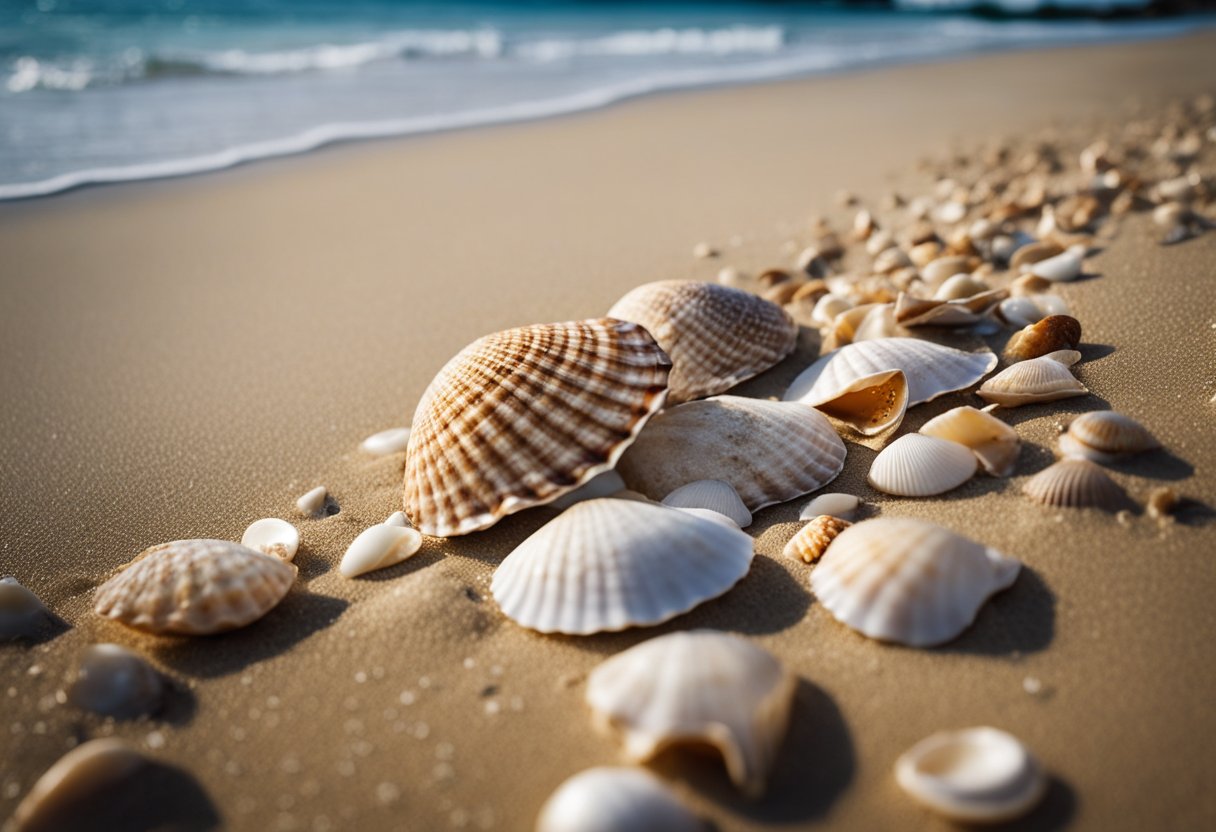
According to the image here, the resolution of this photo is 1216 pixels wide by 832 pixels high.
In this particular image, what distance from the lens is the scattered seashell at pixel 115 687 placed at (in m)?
1.83

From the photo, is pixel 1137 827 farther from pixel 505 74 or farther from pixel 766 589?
pixel 505 74

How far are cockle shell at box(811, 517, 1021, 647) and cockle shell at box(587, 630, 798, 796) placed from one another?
29 centimetres

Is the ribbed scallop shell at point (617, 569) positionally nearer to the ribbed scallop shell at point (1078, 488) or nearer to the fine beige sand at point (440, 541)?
the fine beige sand at point (440, 541)

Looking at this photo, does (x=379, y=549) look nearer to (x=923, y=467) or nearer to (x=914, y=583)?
(x=914, y=583)

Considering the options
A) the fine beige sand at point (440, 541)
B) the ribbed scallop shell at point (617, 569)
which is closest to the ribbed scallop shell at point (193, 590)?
the fine beige sand at point (440, 541)

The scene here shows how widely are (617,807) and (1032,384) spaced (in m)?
1.92

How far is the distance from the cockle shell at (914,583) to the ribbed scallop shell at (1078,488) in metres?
0.30

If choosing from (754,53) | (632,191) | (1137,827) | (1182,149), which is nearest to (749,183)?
(632,191)

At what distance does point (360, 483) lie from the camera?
9.12ft

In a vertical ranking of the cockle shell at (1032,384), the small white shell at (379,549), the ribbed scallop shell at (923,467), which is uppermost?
the cockle shell at (1032,384)

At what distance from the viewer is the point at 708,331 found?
3.11 m

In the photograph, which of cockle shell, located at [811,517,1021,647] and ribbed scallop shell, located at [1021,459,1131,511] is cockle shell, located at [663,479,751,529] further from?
Answer: ribbed scallop shell, located at [1021,459,1131,511]

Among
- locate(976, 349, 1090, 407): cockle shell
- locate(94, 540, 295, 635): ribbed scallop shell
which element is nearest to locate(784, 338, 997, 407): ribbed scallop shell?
locate(976, 349, 1090, 407): cockle shell

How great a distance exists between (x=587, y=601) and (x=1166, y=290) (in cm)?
272
